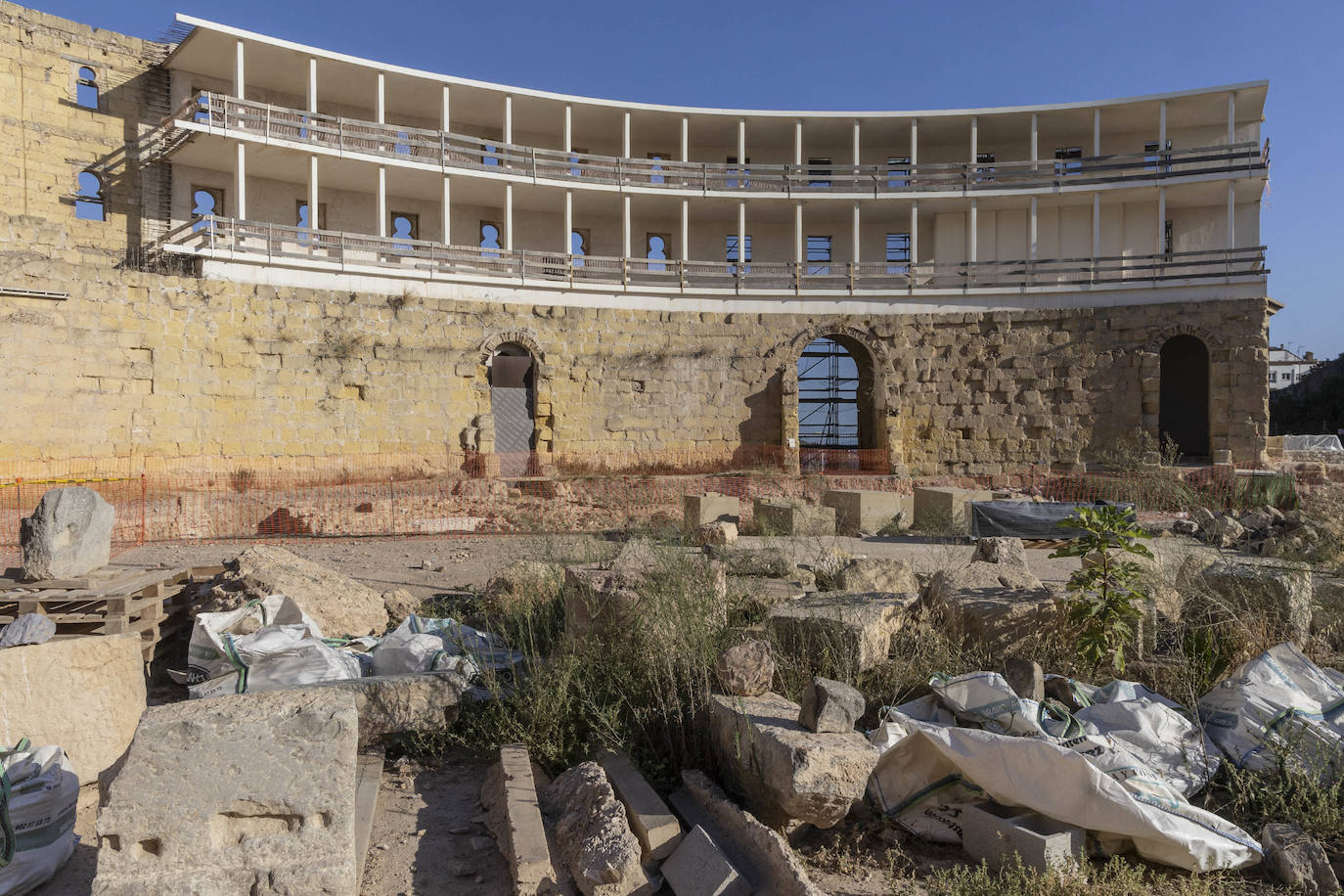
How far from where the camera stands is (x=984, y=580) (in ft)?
20.3

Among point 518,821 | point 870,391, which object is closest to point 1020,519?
point 518,821

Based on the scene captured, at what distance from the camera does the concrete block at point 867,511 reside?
1316 centimetres

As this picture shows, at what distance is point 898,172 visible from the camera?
2236cm

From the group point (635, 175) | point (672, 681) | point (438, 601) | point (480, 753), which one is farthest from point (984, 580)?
point (635, 175)

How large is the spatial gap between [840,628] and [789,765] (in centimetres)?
176

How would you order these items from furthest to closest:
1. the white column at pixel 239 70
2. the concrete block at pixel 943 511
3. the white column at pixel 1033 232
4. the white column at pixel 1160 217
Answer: the white column at pixel 1033 232, the white column at pixel 1160 217, the white column at pixel 239 70, the concrete block at pixel 943 511

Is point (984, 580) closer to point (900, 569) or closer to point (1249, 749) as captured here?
point (900, 569)

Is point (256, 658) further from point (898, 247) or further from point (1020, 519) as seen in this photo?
point (898, 247)

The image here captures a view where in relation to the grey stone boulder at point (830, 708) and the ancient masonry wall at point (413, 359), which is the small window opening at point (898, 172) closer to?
the ancient masonry wall at point (413, 359)

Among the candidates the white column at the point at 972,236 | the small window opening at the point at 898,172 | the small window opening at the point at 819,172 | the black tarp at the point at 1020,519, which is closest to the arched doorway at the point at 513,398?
the small window opening at the point at 819,172

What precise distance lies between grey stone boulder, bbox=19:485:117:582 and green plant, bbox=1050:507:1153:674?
25.4ft

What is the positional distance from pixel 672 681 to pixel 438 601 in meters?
4.07

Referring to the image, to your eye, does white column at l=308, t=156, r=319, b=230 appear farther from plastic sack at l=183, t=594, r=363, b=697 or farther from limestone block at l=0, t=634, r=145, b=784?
limestone block at l=0, t=634, r=145, b=784

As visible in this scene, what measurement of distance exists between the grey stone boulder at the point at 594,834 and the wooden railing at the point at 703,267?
16.1m
